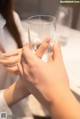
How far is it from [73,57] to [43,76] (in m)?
0.53

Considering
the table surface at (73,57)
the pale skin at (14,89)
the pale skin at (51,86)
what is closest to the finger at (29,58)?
the pale skin at (51,86)

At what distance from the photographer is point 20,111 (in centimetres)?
65

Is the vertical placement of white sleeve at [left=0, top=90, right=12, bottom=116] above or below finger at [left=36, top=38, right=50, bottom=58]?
below

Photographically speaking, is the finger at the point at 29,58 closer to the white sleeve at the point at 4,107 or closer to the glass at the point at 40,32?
the glass at the point at 40,32

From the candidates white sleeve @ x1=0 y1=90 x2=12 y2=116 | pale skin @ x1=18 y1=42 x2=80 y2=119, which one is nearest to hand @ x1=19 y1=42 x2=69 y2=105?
pale skin @ x1=18 y1=42 x2=80 y2=119

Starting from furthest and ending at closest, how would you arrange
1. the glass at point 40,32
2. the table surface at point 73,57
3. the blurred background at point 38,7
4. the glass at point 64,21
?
the blurred background at point 38,7 < the glass at point 64,21 < the table surface at point 73,57 < the glass at point 40,32

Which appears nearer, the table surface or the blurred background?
the table surface

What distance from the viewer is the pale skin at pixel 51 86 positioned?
475mm

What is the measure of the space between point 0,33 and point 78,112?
0.54m

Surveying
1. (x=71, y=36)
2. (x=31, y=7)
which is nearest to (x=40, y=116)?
(x=71, y=36)

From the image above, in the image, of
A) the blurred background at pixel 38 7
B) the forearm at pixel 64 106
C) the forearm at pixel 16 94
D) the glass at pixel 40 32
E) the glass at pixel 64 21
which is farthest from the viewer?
the blurred background at pixel 38 7

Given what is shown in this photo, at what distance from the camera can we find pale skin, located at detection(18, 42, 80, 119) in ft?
1.56

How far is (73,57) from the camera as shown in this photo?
3.28ft

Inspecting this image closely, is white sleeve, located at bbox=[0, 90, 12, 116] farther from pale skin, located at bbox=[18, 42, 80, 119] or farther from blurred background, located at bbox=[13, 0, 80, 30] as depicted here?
blurred background, located at bbox=[13, 0, 80, 30]
